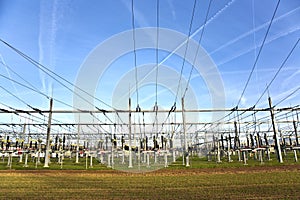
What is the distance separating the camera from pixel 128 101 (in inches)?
586

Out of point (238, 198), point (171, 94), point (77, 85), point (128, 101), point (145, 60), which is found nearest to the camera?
point (238, 198)

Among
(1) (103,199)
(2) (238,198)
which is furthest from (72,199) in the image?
(2) (238,198)

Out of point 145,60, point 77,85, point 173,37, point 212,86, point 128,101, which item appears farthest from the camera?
point 128,101

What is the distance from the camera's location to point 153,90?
13031mm

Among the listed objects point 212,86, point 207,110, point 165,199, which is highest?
point 212,86

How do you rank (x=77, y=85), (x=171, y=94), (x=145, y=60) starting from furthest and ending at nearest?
(x=171, y=94), (x=77, y=85), (x=145, y=60)

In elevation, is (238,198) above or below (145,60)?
below

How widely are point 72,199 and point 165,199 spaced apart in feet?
5.12

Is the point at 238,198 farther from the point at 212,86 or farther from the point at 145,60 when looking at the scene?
the point at 212,86

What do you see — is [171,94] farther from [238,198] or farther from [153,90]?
[238,198]

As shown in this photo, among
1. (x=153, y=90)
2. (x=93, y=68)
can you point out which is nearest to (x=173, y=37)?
(x=93, y=68)

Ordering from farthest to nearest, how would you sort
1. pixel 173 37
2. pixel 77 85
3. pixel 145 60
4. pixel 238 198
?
1. pixel 77 85
2. pixel 145 60
3. pixel 173 37
4. pixel 238 198

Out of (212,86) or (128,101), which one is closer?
(212,86)

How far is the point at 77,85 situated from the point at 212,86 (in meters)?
7.33
